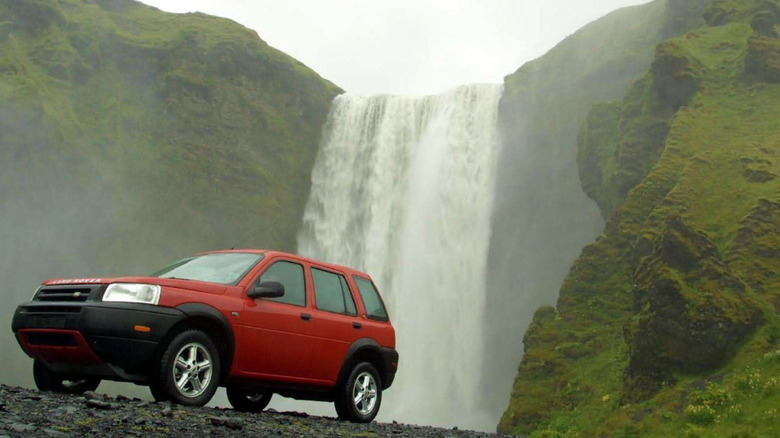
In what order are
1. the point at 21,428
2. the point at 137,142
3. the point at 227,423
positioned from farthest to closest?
the point at 137,142
the point at 227,423
the point at 21,428

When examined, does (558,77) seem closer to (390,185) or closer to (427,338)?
(390,185)

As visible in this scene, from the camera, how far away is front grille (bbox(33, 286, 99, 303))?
843cm

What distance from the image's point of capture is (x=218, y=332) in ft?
29.1

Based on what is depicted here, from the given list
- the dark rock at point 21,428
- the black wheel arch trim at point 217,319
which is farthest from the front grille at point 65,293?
the dark rock at point 21,428

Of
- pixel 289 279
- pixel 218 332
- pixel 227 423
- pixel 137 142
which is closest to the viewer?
pixel 227 423

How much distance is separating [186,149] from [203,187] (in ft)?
9.10

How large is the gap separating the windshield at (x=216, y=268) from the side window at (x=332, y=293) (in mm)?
1026

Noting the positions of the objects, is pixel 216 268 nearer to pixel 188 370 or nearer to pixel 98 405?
pixel 188 370

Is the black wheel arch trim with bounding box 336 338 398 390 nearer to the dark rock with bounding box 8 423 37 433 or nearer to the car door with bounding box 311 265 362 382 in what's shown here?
the car door with bounding box 311 265 362 382

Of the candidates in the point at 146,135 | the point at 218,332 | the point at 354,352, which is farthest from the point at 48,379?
the point at 146,135

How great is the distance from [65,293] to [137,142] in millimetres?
40936

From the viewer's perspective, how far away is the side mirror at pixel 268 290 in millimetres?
9062

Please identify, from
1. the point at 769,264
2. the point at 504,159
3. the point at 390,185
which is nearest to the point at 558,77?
the point at 504,159

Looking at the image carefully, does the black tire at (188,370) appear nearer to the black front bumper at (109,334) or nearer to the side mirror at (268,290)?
the black front bumper at (109,334)
